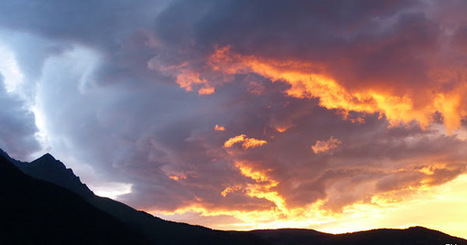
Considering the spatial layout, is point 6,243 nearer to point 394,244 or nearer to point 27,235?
point 27,235

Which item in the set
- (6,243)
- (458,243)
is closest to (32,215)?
(6,243)

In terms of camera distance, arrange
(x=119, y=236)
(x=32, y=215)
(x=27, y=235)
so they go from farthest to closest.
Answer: (x=119, y=236) → (x=32, y=215) → (x=27, y=235)

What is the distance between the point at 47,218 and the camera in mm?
134375

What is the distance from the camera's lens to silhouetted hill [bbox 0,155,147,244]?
117250mm

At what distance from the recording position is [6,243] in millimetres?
104938

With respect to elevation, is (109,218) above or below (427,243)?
above

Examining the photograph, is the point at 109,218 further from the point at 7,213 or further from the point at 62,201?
the point at 7,213

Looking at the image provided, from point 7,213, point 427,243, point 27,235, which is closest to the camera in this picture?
point 27,235

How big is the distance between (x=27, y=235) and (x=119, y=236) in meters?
48.0

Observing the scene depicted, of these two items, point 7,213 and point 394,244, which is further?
point 394,244

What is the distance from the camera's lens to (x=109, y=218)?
173 metres

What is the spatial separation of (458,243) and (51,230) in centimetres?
19976

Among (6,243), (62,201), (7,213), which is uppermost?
(62,201)

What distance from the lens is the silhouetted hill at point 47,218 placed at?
385ft
